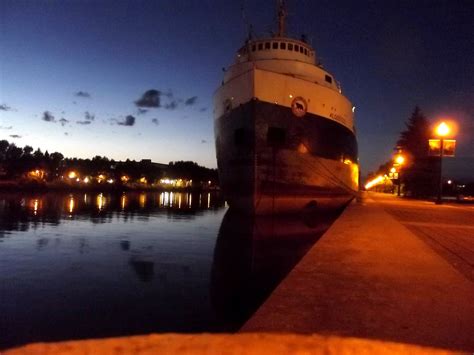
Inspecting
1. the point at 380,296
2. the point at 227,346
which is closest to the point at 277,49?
the point at 380,296

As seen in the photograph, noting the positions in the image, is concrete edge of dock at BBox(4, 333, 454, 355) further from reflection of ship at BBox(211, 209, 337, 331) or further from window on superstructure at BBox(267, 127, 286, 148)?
window on superstructure at BBox(267, 127, 286, 148)

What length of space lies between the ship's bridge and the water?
1276cm

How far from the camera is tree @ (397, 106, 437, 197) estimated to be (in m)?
44.1

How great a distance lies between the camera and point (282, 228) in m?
17.7

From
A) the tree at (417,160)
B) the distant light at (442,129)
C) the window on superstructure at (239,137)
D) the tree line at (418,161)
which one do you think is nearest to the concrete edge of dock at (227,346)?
the window on superstructure at (239,137)

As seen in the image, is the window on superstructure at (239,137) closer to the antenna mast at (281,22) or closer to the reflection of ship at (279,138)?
the reflection of ship at (279,138)

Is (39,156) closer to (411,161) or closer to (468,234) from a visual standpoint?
(411,161)

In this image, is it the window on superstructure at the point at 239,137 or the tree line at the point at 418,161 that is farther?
the tree line at the point at 418,161

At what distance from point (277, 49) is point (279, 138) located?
8.81 meters

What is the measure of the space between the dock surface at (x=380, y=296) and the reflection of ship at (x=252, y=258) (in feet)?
5.14

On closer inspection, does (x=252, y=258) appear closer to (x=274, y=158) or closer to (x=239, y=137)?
(x=274, y=158)

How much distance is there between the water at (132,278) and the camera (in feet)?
21.1

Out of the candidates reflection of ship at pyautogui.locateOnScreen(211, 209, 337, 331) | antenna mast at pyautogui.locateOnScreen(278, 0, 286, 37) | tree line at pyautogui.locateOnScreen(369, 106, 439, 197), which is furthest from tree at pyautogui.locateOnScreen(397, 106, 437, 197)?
reflection of ship at pyautogui.locateOnScreen(211, 209, 337, 331)

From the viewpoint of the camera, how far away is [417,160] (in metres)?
45.8
